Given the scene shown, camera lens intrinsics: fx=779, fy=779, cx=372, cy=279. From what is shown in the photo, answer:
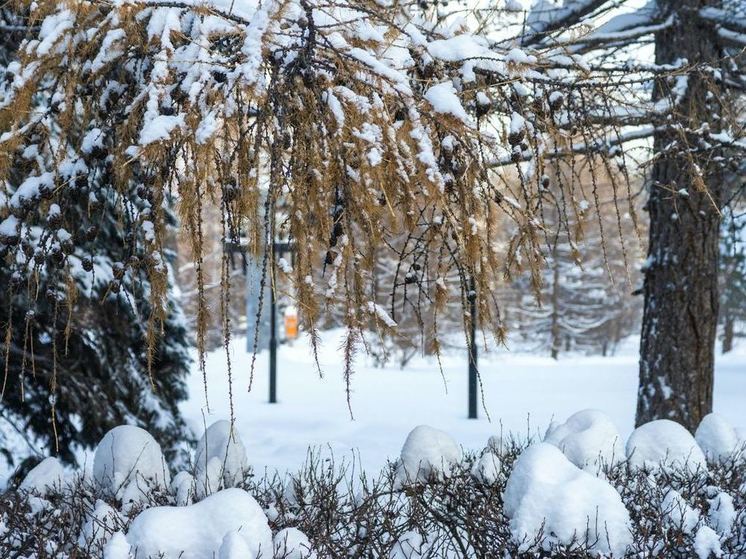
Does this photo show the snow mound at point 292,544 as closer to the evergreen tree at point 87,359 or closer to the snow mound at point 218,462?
the snow mound at point 218,462

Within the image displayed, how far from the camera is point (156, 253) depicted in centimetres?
208

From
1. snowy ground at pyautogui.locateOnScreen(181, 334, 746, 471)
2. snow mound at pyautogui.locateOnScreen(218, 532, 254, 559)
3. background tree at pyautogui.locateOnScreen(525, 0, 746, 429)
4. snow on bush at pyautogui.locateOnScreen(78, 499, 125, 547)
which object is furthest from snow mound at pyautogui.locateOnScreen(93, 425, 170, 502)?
background tree at pyautogui.locateOnScreen(525, 0, 746, 429)

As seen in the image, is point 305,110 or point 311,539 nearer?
point 305,110

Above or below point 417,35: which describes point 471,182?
below

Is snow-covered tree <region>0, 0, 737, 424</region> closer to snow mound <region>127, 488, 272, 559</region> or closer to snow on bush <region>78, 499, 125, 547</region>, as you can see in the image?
snow mound <region>127, 488, 272, 559</region>

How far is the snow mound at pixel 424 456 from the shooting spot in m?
3.38

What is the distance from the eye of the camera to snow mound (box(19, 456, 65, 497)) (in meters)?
3.15

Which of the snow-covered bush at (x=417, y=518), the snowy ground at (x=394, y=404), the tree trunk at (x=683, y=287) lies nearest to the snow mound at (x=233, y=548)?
the snow-covered bush at (x=417, y=518)

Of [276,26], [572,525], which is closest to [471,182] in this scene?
[276,26]

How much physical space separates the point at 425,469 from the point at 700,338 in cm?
350

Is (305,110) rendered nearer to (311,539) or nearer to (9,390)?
(311,539)

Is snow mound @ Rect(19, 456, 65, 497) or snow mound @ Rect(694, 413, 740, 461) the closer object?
snow mound @ Rect(19, 456, 65, 497)

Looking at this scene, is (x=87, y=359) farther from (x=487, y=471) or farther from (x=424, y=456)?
(x=487, y=471)

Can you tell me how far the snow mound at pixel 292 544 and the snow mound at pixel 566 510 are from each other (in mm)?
725
